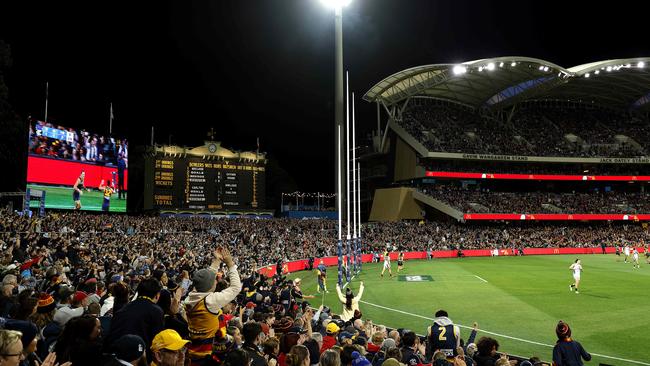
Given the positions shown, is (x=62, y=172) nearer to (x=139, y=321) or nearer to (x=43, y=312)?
(x=43, y=312)

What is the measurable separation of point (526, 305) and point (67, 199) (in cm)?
3362

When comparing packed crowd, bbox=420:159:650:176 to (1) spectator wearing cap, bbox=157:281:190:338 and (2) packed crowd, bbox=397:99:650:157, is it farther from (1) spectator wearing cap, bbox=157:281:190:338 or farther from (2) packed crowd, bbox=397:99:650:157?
(1) spectator wearing cap, bbox=157:281:190:338

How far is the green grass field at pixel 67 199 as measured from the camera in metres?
36.8

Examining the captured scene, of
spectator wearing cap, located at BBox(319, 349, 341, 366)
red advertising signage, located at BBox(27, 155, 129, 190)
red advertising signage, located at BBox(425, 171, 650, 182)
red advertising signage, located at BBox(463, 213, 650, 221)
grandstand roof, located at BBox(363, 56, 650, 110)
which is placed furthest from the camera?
red advertising signage, located at BBox(425, 171, 650, 182)

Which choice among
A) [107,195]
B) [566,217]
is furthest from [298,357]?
[566,217]

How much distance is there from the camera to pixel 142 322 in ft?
17.2

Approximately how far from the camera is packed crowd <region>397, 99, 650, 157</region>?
243ft

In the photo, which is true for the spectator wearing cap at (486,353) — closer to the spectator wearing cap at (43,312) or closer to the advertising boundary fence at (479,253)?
the spectator wearing cap at (43,312)

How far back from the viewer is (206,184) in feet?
168

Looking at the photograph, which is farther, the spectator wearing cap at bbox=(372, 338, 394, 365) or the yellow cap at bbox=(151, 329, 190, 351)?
the spectator wearing cap at bbox=(372, 338, 394, 365)

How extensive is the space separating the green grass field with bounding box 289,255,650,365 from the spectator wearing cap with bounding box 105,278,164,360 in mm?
12012

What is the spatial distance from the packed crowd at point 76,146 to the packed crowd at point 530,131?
Answer: 43742 mm

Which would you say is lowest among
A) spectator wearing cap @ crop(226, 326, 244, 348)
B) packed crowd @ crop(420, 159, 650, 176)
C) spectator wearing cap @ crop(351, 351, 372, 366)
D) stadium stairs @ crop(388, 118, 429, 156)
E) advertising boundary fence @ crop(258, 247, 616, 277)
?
advertising boundary fence @ crop(258, 247, 616, 277)

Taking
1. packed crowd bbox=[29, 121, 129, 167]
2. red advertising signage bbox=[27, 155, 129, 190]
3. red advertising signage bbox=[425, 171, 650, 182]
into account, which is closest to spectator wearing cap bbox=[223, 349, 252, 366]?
red advertising signage bbox=[27, 155, 129, 190]
